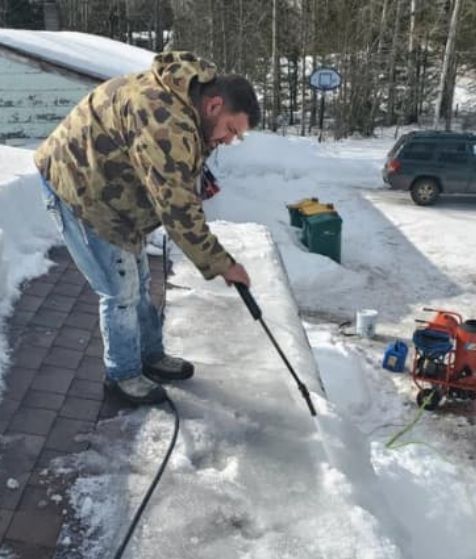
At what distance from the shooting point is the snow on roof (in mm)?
10984

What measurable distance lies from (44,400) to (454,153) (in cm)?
1178

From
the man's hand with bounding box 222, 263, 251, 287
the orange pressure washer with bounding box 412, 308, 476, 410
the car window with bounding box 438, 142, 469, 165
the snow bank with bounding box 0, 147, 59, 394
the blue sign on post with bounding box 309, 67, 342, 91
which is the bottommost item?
the orange pressure washer with bounding box 412, 308, 476, 410

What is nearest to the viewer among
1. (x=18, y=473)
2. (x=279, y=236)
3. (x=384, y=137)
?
(x=18, y=473)

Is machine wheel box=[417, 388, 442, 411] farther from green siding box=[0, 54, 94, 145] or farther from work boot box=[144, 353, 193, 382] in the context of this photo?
green siding box=[0, 54, 94, 145]

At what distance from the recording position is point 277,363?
3811mm

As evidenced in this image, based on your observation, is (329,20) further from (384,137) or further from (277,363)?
(277,363)

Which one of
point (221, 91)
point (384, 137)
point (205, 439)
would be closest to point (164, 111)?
point (221, 91)

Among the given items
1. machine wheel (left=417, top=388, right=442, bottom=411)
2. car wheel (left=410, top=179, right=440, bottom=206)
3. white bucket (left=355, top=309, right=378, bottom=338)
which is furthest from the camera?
car wheel (left=410, top=179, right=440, bottom=206)

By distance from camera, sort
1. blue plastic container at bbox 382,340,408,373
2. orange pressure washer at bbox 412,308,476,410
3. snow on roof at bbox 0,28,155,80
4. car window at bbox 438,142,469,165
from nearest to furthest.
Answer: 1. orange pressure washer at bbox 412,308,476,410
2. blue plastic container at bbox 382,340,408,373
3. snow on roof at bbox 0,28,155,80
4. car window at bbox 438,142,469,165

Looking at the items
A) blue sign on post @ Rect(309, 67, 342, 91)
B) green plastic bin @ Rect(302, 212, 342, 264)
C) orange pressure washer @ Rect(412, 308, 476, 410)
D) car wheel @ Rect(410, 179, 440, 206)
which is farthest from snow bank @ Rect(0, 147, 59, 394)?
blue sign on post @ Rect(309, 67, 342, 91)

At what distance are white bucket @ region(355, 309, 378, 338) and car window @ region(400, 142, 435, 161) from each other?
21.3ft

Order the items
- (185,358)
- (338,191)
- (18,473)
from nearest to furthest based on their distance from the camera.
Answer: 1. (18,473)
2. (185,358)
3. (338,191)

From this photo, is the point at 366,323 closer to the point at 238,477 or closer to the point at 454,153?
the point at 238,477

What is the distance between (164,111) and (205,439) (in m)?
1.41
